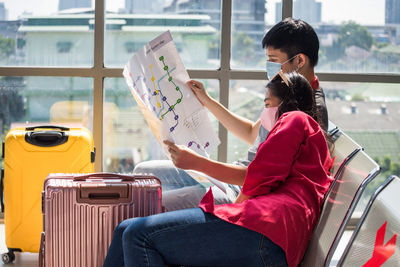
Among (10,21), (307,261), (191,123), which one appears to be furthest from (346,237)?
(10,21)

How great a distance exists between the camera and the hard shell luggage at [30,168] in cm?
293

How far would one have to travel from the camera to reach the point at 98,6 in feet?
11.5

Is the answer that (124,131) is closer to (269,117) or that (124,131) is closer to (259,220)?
(269,117)

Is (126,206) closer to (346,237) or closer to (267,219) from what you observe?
(267,219)

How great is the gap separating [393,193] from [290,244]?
0.36m

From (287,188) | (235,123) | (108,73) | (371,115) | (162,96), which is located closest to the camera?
(287,188)

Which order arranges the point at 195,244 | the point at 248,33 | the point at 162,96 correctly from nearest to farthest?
the point at 195,244 < the point at 162,96 < the point at 248,33

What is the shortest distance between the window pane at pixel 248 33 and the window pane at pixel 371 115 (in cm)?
47

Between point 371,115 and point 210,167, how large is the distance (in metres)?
2.08

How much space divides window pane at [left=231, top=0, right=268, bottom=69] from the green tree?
47 centimetres

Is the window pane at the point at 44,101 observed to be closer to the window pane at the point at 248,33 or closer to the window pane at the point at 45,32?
the window pane at the point at 45,32

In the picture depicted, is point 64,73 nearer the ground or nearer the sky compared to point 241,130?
nearer the sky

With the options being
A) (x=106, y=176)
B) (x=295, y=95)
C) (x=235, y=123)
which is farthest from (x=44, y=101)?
(x=295, y=95)

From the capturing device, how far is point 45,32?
140 inches
